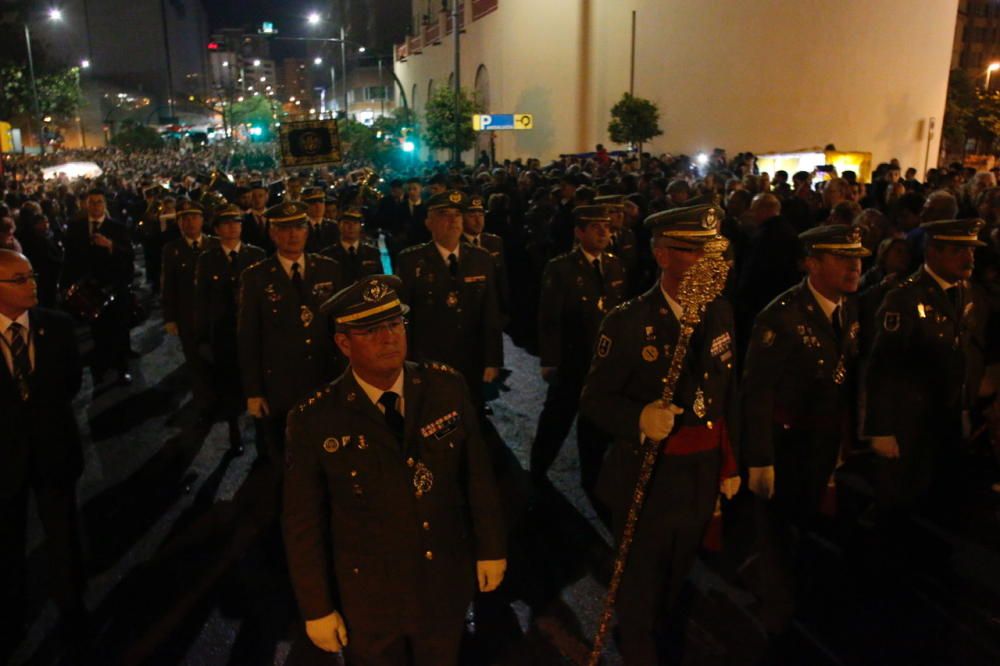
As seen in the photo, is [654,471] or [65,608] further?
[65,608]

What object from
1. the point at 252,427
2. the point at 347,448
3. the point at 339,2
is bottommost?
the point at 252,427

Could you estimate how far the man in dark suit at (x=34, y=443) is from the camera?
14.1ft

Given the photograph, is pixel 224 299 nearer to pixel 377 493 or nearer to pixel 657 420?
pixel 377 493

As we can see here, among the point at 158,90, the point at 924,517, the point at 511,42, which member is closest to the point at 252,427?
the point at 924,517

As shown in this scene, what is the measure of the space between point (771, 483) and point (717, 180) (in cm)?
1113

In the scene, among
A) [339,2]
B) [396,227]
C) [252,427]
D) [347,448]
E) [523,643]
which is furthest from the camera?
[339,2]

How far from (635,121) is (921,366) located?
2644 centimetres

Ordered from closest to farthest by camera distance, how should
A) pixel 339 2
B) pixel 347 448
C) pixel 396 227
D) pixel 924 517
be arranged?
pixel 347 448, pixel 924 517, pixel 396 227, pixel 339 2

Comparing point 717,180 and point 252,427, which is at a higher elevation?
point 717,180

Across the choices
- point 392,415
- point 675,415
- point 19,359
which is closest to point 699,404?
point 675,415

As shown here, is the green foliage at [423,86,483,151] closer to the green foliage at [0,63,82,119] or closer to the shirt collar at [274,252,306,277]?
the green foliage at [0,63,82,119]

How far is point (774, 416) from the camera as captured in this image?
14.6 ft

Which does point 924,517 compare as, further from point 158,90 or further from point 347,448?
point 158,90

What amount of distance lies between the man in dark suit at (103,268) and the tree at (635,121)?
2293cm
